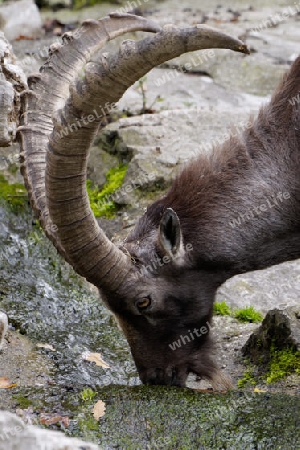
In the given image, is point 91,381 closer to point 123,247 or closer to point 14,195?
point 123,247

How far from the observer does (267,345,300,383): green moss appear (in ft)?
21.2

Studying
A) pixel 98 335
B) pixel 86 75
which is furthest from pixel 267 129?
pixel 98 335

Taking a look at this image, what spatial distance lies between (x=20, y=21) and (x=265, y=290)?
9.23 m

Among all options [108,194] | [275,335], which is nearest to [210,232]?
[275,335]

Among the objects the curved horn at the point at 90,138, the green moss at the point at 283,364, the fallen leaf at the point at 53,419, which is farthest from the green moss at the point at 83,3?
the fallen leaf at the point at 53,419

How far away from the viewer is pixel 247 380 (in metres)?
6.68

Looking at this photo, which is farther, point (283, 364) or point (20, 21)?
point (20, 21)

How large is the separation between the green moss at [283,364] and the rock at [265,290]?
1.30 m

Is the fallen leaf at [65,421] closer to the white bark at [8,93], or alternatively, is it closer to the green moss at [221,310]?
the white bark at [8,93]

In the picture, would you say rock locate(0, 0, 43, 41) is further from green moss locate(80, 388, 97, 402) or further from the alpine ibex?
green moss locate(80, 388, 97, 402)

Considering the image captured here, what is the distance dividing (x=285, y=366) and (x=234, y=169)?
1.75 metres

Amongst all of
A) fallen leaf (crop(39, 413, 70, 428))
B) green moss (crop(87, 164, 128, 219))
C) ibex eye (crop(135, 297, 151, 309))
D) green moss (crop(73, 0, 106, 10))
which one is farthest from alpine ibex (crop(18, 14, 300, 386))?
green moss (crop(73, 0, 106, 10))

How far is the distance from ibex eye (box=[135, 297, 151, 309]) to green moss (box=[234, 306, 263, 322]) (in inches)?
80.9

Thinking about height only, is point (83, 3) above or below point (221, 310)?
above
